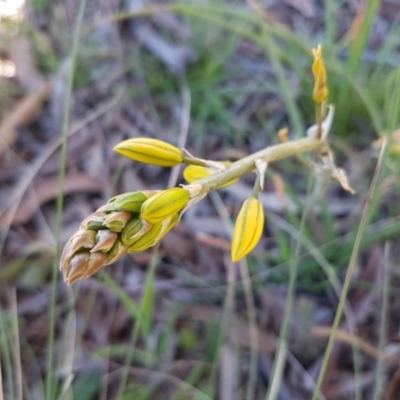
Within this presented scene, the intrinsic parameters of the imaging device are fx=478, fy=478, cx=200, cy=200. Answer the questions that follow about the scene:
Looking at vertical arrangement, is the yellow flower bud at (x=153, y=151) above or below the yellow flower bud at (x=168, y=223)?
above

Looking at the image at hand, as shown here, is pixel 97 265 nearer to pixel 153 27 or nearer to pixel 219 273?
pixel 219 273

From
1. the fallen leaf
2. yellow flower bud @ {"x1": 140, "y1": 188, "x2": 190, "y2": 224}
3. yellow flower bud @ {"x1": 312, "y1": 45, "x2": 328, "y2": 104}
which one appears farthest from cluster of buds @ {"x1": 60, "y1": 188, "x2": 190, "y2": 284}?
the fallen leaf

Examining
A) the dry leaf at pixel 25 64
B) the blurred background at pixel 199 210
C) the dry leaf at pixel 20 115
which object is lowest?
the blurred background at pixel 199 210

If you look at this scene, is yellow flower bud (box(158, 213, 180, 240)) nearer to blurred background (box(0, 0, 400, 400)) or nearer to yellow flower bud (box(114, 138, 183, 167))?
yellow flower bud (box(114, 138, 183, 167))

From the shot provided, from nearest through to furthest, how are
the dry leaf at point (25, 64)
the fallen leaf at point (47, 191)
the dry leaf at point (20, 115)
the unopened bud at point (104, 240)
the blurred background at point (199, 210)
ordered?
the unopened bud at point (104, 240)
the blurred background at point (199, 210)
the fallen leaf at point (47, 191)
the dry leaf at point (20, 115)
the dry leaf at point (25, 64)

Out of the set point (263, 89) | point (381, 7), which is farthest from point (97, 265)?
point (381, 7)

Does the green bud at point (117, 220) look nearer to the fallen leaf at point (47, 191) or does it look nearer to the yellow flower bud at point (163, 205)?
the yellow flower bud at point (163, 205)

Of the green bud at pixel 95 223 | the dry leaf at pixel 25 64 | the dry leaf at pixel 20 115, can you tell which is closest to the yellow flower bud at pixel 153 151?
the green bud at pixel 95 223
